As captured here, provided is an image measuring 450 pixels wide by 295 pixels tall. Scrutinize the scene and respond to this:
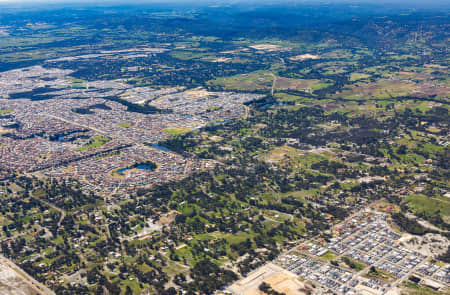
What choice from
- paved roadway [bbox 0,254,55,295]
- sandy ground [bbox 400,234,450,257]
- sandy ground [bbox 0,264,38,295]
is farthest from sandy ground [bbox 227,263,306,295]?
sandy ground [bbox 0,264,38,295]

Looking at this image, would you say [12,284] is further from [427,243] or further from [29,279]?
[427,243]

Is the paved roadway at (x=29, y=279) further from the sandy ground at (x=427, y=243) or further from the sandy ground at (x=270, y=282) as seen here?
the sandy ground at (x=427, y=243)

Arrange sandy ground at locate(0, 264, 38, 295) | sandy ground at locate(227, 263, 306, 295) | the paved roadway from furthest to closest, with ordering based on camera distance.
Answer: sandy ground at locate(0, 264, 38, 295), the paved roadway, sandy ground at locate(227, 263, 306, 295)

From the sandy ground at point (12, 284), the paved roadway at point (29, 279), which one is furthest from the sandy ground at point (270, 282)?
the sandy ground at point (12, 284)

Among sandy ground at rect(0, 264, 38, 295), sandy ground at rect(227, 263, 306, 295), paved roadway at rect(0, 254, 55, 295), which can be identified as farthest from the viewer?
Result: sandy ground at rect(0, 264, 38, 295)

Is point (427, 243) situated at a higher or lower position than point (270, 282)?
higher

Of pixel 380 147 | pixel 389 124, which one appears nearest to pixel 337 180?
pixel 380 147

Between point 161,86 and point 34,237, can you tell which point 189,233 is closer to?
point 34,237

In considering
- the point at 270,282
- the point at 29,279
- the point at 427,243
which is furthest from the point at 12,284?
the point at 427,243

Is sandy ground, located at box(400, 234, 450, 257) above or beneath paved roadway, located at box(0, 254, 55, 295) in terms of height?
above

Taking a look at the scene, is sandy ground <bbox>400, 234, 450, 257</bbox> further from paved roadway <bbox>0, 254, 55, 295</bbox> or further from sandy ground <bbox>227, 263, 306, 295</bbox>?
paved roadway <bbox>0, 254, 55, 295</bbox>

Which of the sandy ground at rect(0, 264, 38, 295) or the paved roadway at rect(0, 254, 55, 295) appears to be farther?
the sandy ground at rect(0, 264, 38, 295)
